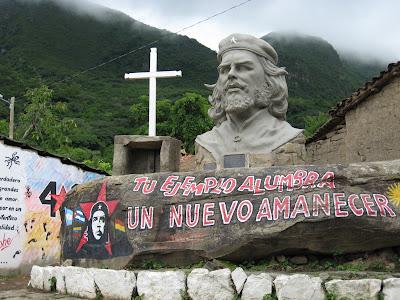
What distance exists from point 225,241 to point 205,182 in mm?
712

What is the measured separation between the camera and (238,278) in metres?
4.70

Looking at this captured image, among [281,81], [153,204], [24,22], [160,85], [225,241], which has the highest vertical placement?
[24,22]

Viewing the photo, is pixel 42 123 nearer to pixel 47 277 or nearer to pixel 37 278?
pixel 37 278

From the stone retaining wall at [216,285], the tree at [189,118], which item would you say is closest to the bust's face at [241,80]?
the stone retaining wall at [216,285]

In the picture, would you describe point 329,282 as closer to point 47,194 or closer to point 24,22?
point 47,194

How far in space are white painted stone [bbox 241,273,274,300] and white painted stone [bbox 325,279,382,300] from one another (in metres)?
0.51

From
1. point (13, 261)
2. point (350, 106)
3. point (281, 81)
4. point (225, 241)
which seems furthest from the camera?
point (350, 106)

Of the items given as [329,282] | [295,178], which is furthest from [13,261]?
[329,282]

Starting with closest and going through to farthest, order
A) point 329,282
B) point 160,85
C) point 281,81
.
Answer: point 329,282 < point 281,81 < point 160,85

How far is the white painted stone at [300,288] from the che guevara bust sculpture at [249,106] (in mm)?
2365

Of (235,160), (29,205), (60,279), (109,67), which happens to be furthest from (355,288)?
(109,67)

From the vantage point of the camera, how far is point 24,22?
1956 inches

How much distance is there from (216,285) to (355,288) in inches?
47.7

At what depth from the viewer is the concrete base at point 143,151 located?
318 inches
